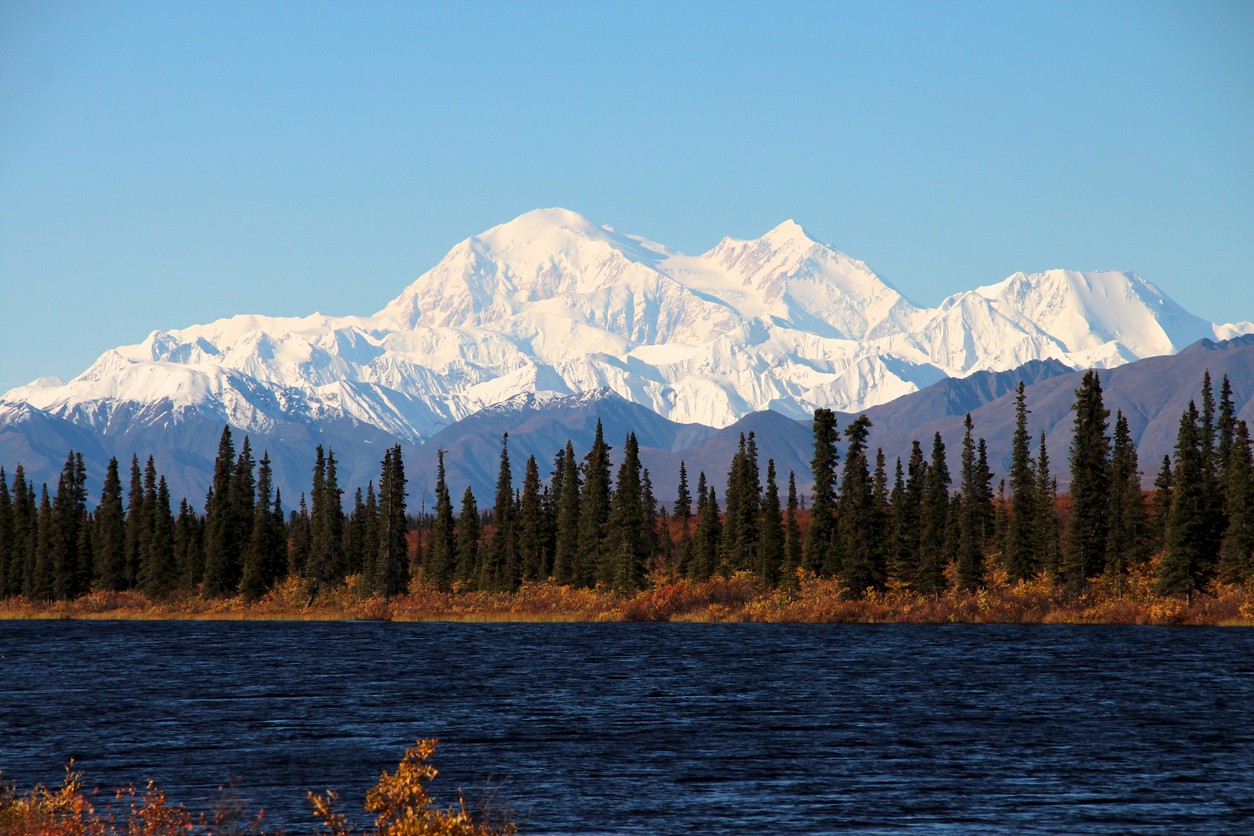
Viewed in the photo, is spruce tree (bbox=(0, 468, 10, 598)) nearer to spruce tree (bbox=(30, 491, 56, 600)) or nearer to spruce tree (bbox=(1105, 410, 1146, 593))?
spruce tree (bbox=(30, 491, 56, 600))

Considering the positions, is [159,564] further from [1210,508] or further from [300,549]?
[1210,508]

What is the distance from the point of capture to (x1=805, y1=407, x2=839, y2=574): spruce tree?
11512cm

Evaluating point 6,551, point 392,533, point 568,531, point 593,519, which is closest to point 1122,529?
point 593,519

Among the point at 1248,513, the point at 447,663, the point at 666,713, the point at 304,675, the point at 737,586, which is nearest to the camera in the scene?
the point at 666,713

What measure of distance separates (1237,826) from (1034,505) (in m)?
105

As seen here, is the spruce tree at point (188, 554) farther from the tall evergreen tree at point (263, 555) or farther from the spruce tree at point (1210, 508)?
the spruce tree at point (1210, 508)

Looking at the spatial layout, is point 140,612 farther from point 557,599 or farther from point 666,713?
point 666,713

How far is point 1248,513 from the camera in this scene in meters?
109

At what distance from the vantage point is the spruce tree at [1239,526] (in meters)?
108

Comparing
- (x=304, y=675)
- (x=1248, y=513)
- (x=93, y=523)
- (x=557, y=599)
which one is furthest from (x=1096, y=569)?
(x=93, y=523)

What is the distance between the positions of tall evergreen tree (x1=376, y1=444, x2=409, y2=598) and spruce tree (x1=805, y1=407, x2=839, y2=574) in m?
36.3

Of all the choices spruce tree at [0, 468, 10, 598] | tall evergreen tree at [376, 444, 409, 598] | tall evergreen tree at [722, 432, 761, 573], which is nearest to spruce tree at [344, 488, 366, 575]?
tall evergreen tree at [376, 444, 409, 598]

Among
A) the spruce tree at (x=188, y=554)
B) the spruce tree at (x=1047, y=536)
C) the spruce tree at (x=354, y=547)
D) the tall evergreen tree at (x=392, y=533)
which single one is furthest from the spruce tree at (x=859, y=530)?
the spruce tree at (x=188, y=554)

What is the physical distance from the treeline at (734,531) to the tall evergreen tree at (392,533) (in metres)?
0.26
